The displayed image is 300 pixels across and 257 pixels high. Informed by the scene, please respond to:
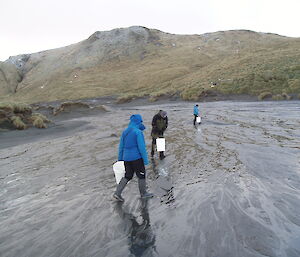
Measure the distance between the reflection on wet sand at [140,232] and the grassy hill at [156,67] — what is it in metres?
34.8

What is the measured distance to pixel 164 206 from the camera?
6305 mm

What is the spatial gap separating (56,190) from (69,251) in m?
3.32

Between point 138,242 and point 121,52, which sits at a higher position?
point 121,52

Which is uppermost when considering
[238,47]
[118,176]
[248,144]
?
[238,47]

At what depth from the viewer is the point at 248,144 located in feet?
41.7

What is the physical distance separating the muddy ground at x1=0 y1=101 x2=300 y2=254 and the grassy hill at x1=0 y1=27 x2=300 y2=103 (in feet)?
100

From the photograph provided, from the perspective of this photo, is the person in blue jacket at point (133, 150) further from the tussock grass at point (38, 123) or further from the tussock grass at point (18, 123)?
the tussock grass at point (38, 123)

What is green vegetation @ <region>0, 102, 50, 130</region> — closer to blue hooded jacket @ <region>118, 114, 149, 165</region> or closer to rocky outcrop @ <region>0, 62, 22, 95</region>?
Result: blue hooded jacket @ <region>118, 114, 149, 165</region>

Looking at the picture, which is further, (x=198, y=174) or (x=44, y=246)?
(x=198, y=174)

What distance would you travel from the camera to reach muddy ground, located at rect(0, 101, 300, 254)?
478cm

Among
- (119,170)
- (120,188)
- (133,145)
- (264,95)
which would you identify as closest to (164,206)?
(120,188)

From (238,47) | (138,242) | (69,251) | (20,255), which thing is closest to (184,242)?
(138,242)

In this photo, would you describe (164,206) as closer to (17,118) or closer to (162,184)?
(162,184)

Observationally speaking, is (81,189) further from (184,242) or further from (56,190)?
(184,242)
